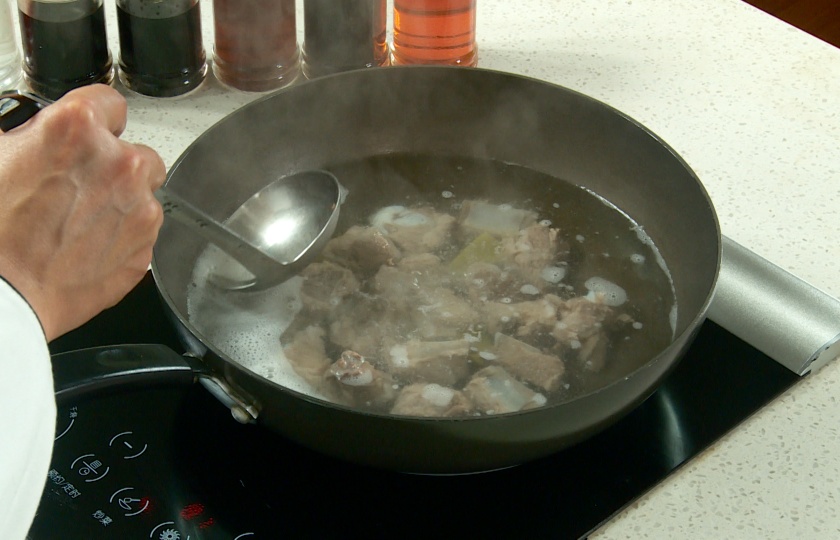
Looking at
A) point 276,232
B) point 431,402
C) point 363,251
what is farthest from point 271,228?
point 431,402

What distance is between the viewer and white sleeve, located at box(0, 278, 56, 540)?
530 mm

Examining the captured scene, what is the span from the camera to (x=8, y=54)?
1169mm

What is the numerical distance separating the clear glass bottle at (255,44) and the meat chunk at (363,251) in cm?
31

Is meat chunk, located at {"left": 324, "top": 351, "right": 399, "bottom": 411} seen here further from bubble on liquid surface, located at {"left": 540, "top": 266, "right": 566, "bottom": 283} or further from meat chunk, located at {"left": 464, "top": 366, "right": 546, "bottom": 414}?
bubble on liquid surface, located at {"left": 540, "top": 266, "right": 566, "bottom": 283}

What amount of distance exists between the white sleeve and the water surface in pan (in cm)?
31

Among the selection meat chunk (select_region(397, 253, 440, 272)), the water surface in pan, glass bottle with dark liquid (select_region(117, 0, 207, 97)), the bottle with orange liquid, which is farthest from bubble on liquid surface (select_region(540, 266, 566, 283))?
glass bottle with dark liquid (select_region(117, 0, 207, 97))

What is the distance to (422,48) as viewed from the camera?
1.24m

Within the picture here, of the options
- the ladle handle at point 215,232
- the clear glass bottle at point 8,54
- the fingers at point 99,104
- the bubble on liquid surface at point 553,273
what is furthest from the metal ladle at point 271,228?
the clear glass bottle at point 8,54

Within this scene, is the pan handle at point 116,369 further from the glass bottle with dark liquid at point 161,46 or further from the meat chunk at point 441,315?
the glass bottle with dark liquid at point 161,46

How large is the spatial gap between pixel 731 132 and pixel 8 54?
0.91 metres

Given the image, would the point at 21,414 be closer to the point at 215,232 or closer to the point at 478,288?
the point at 215,232

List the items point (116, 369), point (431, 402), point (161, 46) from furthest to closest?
point (161, 46), point (431, 402), point (116, 369)

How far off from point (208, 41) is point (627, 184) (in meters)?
0.63

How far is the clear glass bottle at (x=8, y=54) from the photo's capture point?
114 centimetres
